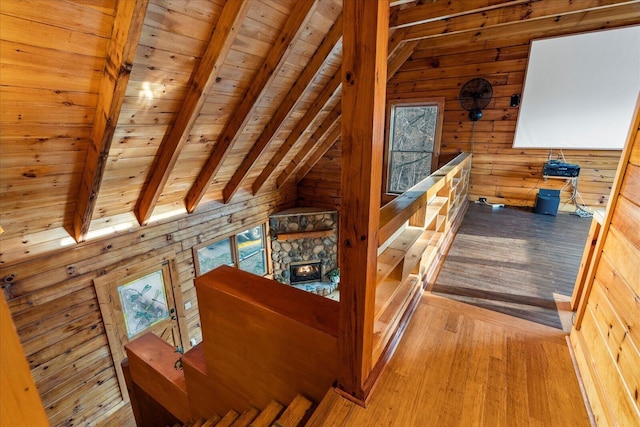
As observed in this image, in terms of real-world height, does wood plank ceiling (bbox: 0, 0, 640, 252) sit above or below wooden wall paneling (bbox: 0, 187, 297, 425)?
above

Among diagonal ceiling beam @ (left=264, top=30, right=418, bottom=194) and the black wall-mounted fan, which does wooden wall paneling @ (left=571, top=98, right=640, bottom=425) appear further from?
the black wall-mounted fan

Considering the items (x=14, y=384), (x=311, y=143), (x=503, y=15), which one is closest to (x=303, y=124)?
(x=311, y=143)

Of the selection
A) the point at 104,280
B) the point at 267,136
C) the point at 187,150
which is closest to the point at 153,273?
the point at 104,280

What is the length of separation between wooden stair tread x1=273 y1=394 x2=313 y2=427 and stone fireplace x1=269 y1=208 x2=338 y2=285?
441 cm

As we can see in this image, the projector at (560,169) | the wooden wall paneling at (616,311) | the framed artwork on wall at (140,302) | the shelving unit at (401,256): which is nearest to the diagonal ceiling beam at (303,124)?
the framed artwork on wall at (140,302)

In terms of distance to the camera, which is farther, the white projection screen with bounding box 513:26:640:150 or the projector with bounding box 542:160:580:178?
the projector with bounding box 542:160:580:178

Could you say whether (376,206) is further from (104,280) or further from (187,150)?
(104,280)

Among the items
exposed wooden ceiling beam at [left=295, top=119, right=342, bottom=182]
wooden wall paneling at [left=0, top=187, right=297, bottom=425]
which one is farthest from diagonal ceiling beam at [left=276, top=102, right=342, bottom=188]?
wooden wall paneling at [left=0, top=187, right=297, bottom=425]

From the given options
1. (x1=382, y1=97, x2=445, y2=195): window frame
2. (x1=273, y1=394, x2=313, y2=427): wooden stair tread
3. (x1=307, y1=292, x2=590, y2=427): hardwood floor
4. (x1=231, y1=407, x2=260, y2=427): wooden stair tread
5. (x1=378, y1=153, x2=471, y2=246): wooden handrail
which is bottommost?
(x1=231, y1=407, x2=260, y2=427): wooden stair tread

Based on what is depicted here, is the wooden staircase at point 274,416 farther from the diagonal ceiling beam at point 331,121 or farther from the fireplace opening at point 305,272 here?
the fireplace opening at point 305,272

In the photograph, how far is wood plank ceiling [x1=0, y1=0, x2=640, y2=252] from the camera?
5.46ft

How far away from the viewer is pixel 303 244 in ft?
19.8

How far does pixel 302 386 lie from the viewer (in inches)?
53.5

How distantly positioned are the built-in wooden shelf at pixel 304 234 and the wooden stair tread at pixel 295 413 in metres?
4.41
